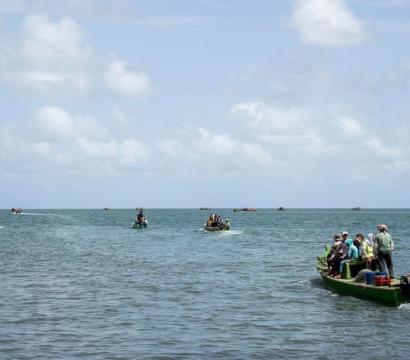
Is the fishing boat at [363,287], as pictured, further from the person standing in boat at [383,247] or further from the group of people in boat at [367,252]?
the person standing in boat at [383,247]

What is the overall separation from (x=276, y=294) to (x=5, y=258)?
2244cm

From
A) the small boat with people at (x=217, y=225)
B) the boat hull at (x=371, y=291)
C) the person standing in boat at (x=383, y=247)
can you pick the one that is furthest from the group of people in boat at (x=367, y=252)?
the small boat with people at (x=217, y=225)

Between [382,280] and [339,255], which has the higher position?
[339,255]

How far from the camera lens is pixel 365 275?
22844 mm

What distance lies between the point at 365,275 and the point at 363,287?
0.79 meters

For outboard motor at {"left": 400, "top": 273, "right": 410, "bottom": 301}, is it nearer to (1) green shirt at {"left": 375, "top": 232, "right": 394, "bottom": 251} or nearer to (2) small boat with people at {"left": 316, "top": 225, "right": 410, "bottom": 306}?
(2) small boat with people at {"left": 316, "top": 225, "right": 410, "bottom": 306}

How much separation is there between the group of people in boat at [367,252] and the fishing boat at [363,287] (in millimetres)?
363

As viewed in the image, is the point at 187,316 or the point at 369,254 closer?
the point at 187,316

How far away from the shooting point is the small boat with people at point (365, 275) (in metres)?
20.7

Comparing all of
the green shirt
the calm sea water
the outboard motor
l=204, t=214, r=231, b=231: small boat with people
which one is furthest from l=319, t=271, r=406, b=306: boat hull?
l=204, t=214, r=231, b=231: small boat with people

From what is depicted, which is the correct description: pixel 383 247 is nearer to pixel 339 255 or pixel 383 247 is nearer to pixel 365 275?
pixel 365 275

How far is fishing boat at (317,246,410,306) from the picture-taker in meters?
20.6

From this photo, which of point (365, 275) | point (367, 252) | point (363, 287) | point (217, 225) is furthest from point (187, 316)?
point (217, 225)

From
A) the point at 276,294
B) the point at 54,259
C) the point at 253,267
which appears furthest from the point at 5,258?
the point at 276,294
